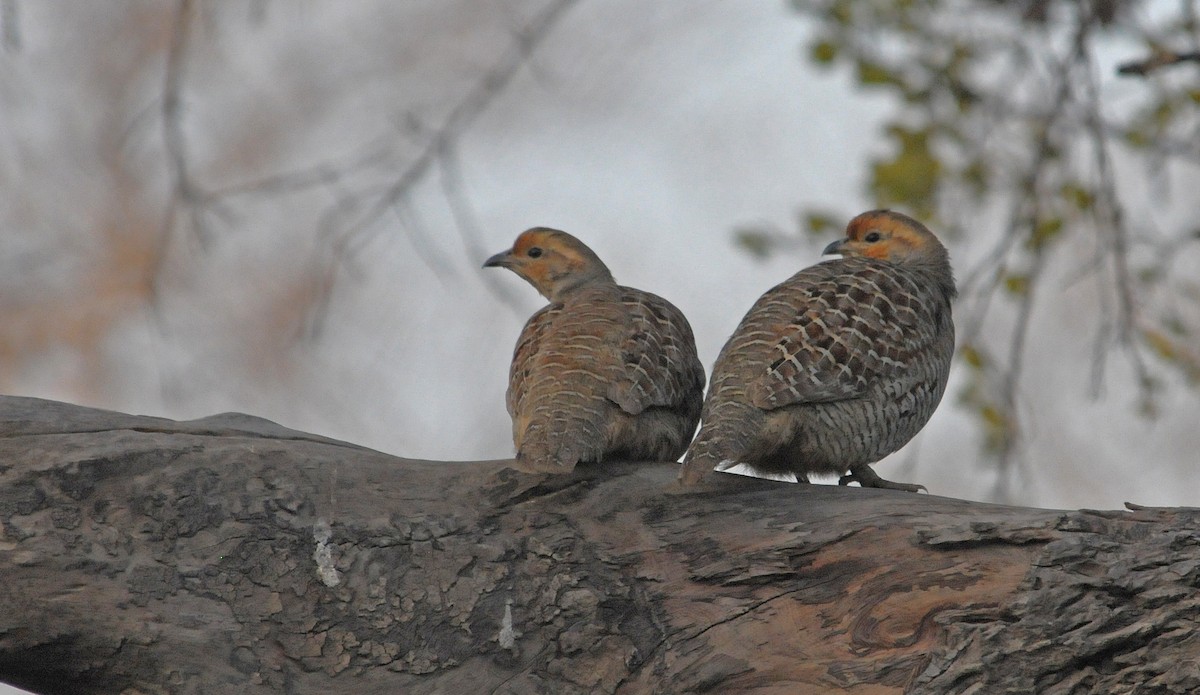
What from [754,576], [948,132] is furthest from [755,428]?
[948,132]

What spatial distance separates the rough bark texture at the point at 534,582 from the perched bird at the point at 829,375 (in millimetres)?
490

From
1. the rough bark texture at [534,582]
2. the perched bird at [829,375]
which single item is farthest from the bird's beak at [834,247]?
the rough bark texture at [534,582]

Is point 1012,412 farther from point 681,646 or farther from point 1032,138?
point 681,646

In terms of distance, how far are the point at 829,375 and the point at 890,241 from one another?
1831 mm

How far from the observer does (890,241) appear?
6.50 metres

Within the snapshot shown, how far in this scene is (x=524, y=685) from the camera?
3736 millimetres

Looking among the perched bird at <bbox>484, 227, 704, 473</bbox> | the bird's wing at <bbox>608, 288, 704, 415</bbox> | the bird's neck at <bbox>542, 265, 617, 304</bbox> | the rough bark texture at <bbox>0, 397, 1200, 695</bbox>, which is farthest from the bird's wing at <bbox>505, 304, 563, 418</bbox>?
the rough bark texture at <bbox>0, 397, 1200, 695</bbox>

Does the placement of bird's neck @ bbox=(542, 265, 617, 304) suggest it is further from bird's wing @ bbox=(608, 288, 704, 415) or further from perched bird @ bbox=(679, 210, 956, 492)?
perched bird @ bbox=(679, 210, 956, 492)

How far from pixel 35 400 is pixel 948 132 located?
17.8 ft

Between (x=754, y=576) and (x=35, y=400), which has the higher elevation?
(x=35, y=400)

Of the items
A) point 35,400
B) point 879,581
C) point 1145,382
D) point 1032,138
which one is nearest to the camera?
point 879,581

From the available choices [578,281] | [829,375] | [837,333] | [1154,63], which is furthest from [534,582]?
[1154,63]

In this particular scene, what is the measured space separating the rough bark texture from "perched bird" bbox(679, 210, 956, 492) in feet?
1.61

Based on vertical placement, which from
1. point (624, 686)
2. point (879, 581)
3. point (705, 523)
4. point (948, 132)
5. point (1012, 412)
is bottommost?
point (624, 686)
